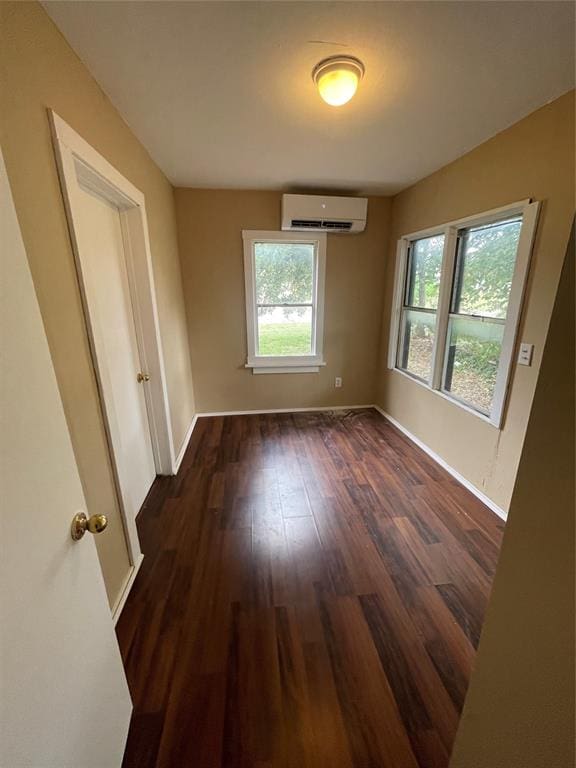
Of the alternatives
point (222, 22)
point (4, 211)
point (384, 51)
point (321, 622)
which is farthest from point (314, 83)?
point (321, 622)

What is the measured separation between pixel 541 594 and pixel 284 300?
10.7 ft

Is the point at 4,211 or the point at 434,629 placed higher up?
the point at 4,211

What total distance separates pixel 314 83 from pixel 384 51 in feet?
1.11

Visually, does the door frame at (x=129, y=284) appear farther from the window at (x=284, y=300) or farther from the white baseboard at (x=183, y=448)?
the window at (x=284, y=300)

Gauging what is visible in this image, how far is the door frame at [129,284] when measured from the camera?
121cm

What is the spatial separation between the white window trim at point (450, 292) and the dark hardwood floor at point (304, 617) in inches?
30.7

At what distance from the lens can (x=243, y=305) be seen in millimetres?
3393

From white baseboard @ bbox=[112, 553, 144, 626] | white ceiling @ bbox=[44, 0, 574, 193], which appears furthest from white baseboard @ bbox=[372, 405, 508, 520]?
white ceiling @ bbox=[44, 0, 574, 193]

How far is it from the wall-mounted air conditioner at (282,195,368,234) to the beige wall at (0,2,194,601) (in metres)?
1.58

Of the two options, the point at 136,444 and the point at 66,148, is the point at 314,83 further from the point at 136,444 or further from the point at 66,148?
the point at 136,444

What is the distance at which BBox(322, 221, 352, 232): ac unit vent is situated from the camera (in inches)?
123

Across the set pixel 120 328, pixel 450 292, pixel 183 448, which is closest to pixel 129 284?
pixel 120 328

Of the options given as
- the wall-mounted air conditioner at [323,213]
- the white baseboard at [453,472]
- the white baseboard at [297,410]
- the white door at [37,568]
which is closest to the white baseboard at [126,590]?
the white door at [37,568]

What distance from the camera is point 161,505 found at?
2211mm
